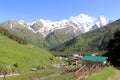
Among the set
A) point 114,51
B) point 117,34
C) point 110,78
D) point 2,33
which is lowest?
point 110,78

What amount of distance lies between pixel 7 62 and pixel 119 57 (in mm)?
55885

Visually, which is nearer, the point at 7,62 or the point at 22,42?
the point at 7,62

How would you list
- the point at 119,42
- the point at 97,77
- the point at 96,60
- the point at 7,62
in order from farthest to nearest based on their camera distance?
the point at 7,62 → the point at 119,42 → the point at 96,60 → the point at 97,77

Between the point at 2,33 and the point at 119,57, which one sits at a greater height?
the point at 2,33

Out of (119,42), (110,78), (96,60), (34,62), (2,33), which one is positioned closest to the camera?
(110,78)

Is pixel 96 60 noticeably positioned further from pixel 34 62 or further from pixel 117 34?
pixel 34 62

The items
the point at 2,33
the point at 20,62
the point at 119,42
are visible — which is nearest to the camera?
the point at 119,42

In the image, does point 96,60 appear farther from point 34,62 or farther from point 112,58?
point 34,62

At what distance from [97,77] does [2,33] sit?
150 m

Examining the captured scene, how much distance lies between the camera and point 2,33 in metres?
182

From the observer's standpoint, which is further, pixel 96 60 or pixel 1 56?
pixel 1 56

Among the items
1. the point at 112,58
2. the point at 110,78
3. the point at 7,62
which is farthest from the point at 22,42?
the point at 110,78

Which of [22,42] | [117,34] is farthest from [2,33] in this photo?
[117,34]

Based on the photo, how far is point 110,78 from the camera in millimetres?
49531
